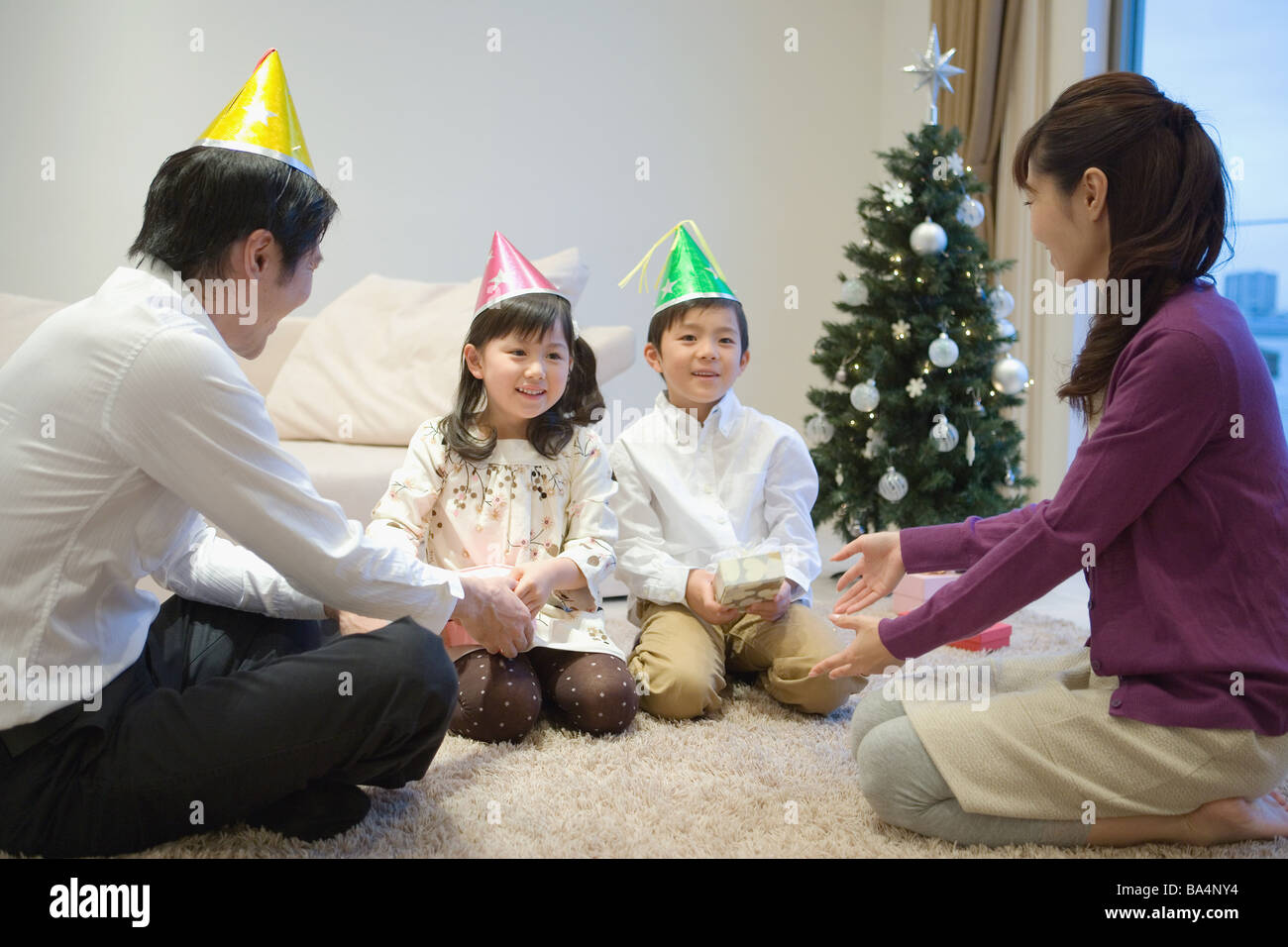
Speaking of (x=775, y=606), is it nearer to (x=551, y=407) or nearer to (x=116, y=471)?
(x=551, y=407)

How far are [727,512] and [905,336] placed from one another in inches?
46.6

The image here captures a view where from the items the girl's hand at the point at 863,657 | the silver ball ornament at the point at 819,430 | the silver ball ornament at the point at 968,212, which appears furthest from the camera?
the silver ball ornament at the point at 819,430

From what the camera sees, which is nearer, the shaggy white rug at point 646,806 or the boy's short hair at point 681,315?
the shaggy white rug at point 646,806

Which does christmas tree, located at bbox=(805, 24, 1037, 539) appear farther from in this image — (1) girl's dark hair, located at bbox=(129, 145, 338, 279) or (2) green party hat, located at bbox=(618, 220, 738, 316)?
(1) girl's dark hair, located at bbox=(129, 145, 338, 279)

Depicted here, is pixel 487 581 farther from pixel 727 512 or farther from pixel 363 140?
pixel 363 140

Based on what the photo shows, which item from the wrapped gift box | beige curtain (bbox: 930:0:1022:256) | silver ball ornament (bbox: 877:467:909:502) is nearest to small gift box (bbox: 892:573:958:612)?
the wrapped gift box

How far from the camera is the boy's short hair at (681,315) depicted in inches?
86.0

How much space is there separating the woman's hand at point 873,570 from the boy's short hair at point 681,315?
0.70 m

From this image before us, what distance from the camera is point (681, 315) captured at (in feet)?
A: 7.20

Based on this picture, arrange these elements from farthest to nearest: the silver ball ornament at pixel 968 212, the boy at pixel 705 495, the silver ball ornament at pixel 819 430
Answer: the silver ball ornament at pixel 819 430 → the silver ball ornament at pixel 968 212 → the boy at pixel 705 495

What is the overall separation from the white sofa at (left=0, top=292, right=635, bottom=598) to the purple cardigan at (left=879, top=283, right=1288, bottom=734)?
4.88 feet

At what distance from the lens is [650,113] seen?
4.39 meters

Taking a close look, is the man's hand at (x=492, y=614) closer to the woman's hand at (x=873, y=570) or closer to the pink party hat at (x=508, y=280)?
the woman's hand at (x=873, y=570)

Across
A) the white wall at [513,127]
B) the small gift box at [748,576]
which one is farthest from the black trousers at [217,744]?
the white wall at [513,127]
